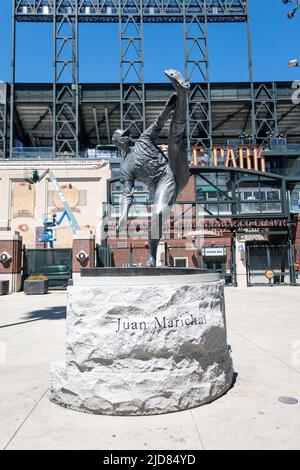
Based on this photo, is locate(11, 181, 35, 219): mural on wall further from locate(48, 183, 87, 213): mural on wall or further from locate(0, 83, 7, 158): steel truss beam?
locate(0, 83, 7, 158): steel truss beam

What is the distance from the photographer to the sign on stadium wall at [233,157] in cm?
3212

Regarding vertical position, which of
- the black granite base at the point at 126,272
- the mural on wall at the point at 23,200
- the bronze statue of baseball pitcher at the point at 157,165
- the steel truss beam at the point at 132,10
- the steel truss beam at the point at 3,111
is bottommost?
the black granite base at the point at 126,272

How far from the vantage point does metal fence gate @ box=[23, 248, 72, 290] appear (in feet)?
76.3

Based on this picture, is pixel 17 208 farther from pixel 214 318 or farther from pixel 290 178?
pixel 214 318

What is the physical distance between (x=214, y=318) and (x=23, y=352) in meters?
4.10

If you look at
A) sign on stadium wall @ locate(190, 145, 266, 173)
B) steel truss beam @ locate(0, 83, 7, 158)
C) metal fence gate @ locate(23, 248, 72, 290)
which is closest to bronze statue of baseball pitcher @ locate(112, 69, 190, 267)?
metal fence gate @ locate(23, 248, 72, 290)

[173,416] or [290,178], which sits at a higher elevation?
[290,178]

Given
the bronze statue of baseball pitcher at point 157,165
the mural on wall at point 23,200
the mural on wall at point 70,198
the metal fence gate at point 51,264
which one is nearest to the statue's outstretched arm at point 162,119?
the bronze statue of baseball pitcher at point 157,165

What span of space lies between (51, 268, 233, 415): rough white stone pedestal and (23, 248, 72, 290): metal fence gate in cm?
1967

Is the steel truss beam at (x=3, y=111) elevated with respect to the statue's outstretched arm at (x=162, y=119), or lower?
elevated

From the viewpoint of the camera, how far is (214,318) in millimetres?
4398

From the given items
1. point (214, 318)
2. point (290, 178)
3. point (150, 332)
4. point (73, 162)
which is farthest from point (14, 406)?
point (73, 162)

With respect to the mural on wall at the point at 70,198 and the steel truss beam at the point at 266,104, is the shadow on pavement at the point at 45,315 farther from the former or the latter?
the steel truss beam at the point at 266,104

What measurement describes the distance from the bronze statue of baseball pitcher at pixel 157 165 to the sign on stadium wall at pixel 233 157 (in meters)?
26.6
